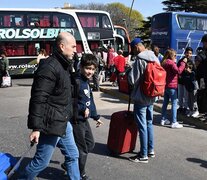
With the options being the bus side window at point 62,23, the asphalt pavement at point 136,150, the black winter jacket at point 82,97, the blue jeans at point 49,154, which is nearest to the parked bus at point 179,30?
the bus side window at point 62,23

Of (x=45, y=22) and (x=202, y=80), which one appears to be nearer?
(x=202, y=80)

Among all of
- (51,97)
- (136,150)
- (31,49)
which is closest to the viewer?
(51,97)

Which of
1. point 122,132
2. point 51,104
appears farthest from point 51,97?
point 122,132

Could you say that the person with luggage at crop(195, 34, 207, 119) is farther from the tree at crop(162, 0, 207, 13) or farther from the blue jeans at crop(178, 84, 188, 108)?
the tree at crop(162, 0, 207, 13)

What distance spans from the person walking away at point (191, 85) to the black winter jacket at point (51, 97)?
4.89 metres

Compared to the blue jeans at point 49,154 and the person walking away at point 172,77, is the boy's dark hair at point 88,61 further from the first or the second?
the person walking away at point 172,77

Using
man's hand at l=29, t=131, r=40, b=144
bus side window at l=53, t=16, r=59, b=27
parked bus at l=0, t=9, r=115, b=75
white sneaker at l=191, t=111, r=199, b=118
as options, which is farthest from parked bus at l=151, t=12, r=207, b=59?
man's hand at l=29, t=131, r=40, b=144

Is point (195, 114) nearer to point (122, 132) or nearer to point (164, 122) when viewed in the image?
point (164, 122)

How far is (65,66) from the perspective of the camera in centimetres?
372

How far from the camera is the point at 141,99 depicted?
5156mm

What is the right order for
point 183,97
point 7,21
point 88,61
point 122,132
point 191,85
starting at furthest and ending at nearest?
point 7,21 → point 183,97 → point 191,85 → point 122,132 → point 88,61

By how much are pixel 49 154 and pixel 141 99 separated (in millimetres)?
1846

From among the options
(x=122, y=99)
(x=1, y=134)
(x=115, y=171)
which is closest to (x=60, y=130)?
(x=115, y=171)

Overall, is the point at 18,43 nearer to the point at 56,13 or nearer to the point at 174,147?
the point at 56,13
